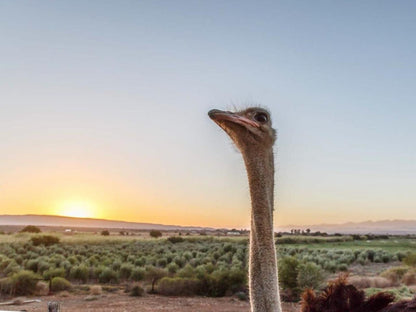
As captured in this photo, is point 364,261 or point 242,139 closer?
point 242,139

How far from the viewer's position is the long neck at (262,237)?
149cm

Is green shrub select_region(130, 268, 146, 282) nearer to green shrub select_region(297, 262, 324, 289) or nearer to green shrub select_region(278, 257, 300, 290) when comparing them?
green shrub select_region(278, 257, 300, 290)

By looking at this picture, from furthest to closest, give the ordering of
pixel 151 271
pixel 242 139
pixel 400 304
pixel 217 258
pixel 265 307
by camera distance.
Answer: pixel 217 258
pixel 151 271
pixel 400 304
pixel 242 139
pixel 265 307

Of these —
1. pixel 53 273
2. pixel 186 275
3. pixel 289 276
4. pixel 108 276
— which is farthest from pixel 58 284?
pixel 289 276

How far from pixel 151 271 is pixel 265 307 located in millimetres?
15640

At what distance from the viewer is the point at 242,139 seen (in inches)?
62.4

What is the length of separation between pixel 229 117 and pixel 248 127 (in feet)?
0.30

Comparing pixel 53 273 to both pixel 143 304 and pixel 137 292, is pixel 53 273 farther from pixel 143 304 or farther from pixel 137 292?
pixel 143 304

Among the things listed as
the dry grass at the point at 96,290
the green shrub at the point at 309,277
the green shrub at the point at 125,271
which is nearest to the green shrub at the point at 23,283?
the dry grass at the point at 96,290

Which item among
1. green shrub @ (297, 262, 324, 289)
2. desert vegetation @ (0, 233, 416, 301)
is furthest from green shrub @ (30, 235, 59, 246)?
green shrub @ (297, 262, 324, 289)

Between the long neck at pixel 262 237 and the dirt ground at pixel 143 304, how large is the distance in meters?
→ 9.91

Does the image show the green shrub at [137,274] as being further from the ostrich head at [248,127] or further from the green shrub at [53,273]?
the ostrich head at [248,127]

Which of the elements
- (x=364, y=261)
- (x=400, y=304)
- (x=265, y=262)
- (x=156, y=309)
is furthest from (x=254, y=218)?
(x=364, y=261)

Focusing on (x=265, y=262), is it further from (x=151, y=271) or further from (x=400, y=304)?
(x=151, y=271)
